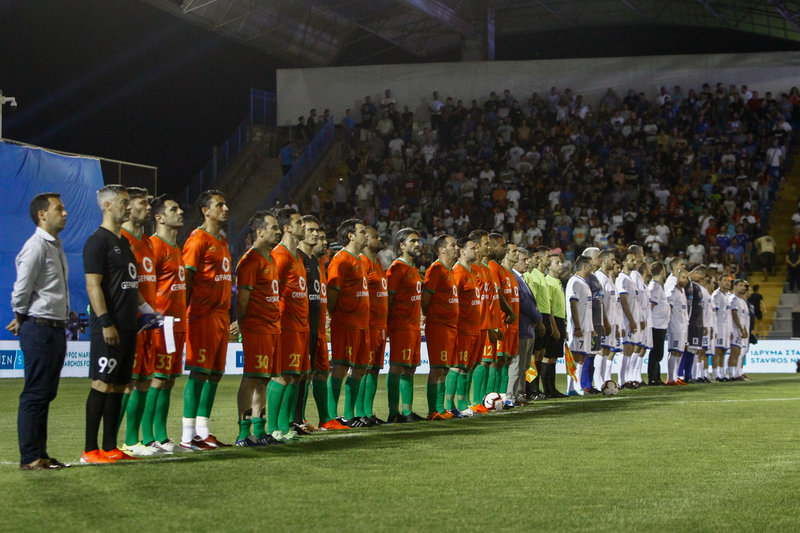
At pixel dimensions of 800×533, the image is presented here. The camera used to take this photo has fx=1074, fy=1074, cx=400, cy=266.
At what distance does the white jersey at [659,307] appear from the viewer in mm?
20078

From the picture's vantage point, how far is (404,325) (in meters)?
12.2

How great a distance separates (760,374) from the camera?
25422mm

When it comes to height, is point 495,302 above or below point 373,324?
above

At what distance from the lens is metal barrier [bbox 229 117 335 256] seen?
32.2 m

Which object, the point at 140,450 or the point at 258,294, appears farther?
the point at 258,294

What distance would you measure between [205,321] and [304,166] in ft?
79.4

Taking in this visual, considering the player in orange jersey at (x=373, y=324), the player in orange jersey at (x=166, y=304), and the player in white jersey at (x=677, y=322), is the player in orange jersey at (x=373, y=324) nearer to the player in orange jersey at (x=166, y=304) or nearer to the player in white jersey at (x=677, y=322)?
the player in orange jersey at (x=166, y=304)

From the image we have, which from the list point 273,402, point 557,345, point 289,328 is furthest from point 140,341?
point 557,345

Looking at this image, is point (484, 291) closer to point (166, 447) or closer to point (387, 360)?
point (166, 447)

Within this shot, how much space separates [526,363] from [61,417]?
6446 mm

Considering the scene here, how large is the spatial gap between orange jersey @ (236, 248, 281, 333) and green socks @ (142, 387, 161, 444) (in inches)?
41.0

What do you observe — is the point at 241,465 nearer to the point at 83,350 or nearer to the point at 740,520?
the point at 740,520

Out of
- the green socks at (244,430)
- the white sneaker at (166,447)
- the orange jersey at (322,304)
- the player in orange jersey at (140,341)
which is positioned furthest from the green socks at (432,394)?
the player in orange jersey at (140,341)

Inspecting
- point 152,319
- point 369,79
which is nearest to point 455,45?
point 369,79
